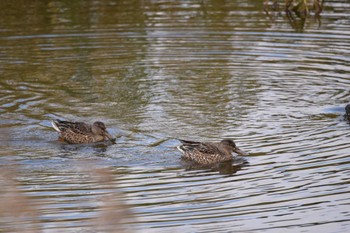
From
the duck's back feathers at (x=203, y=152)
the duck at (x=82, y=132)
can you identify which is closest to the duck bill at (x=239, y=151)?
the duck's back feathers at (x=203, y=152)

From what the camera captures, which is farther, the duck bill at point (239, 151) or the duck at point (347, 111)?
the duck at point (347, 111)

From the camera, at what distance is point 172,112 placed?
15.7m

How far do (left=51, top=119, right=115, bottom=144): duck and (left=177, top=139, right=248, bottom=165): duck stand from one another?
4.46 ft

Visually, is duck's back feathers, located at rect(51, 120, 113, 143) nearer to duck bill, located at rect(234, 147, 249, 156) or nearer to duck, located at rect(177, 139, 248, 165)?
duck, located at rect(177, 139, 248, 165)

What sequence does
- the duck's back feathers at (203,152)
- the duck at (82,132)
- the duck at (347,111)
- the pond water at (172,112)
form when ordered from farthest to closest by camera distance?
1. the duck at (347,111)
2. the duck at (82,132)
3. the duck's back feathers at (203,152)
4. the pond water at (172,112)

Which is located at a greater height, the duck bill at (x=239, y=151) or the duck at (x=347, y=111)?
the duck bill at (x=239, y=151)

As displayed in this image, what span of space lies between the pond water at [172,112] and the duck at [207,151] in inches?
6.4

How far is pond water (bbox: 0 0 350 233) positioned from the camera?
1085 cm

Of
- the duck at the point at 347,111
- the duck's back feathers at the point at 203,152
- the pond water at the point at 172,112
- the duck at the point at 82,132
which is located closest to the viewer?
the pond water at the point at 172,112

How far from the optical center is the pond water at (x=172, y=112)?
35.6ft

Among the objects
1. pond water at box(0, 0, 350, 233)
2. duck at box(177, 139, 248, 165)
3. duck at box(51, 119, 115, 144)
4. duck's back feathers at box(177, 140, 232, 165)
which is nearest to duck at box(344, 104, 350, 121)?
pond water at box(0, 0, 350, 233)

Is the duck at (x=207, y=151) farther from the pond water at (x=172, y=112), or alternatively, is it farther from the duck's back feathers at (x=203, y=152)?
the pond water at (x=172, y=112)

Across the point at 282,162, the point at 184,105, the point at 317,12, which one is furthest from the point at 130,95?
the point at 317,12

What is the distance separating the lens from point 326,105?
16219 mm
